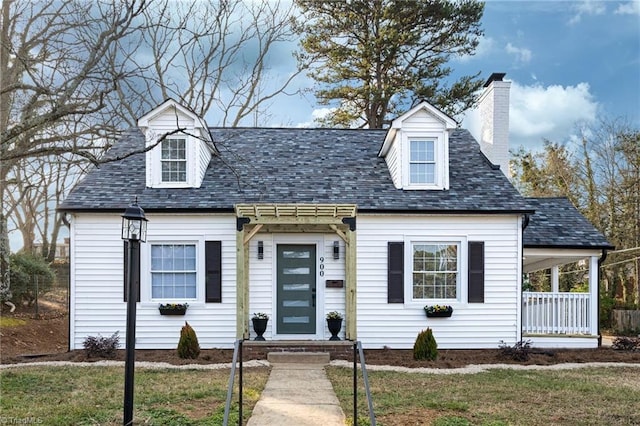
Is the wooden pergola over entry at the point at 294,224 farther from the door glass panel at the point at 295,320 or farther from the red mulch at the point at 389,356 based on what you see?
the door glass panel at the point at 295,320

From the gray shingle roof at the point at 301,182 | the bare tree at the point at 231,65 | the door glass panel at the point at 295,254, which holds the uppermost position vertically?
the bare tree at the point at 231,65

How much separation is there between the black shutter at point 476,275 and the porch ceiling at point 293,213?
2812 mm

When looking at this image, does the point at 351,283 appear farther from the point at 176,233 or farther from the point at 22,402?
the point at 22,402

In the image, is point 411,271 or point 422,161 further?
point 422,161

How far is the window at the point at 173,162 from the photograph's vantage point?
12023mm

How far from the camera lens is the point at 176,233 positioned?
37.2 ft

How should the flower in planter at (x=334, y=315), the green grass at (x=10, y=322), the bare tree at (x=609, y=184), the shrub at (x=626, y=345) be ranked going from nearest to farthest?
the flower in planter at (x=334, y=315) → the shrub at (x=626, y=345) → the green grass at (x=10, y=322) → the bare tree at (x=609, y=184)

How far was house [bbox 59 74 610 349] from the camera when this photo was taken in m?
11.2

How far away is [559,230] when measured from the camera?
12805mm

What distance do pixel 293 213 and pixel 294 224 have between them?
1.74ft

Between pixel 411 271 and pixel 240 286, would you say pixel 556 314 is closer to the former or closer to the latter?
pixel 411 271

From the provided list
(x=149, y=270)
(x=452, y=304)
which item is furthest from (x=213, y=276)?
(x=452, y=304)

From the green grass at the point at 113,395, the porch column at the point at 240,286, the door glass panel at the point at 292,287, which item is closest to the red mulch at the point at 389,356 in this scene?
the porch column at the point at 240,286

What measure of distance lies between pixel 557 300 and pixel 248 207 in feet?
24.3
